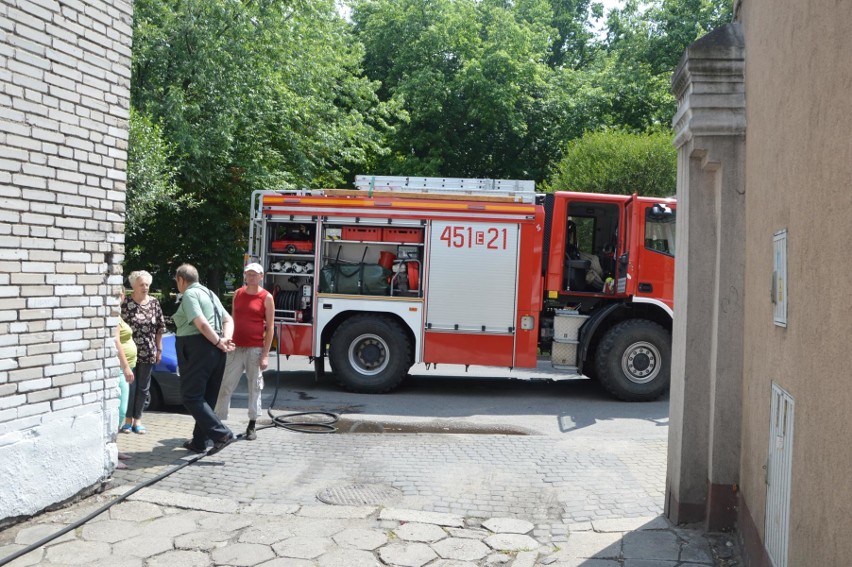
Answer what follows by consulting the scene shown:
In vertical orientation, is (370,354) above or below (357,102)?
below

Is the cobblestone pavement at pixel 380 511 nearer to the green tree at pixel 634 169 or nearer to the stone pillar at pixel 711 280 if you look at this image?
the stone pillar at pixel 711 280

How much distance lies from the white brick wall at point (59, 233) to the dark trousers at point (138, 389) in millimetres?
1683

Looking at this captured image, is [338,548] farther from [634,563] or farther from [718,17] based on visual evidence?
[718,17]

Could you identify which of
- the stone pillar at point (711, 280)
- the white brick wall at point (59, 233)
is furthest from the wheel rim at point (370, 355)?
the stone pillar at point (711, 280)

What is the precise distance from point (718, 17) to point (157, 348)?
975 inches

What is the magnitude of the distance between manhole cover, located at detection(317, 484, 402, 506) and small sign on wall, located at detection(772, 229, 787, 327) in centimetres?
326

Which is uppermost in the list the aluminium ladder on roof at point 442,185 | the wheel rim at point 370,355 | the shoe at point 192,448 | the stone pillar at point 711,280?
the aluminium ladder on roof at point 442,185

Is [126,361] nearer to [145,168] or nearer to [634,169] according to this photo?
[145,168]

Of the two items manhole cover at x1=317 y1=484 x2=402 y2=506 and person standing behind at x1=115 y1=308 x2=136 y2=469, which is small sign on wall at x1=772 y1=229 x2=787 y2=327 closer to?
manhole cover at x1=317 y1=484 x2=402 y2=506

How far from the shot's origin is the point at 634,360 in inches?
433

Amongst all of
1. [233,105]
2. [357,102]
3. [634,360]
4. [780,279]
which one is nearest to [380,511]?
[780,279]

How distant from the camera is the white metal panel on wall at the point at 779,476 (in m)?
3.71

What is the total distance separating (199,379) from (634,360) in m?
6.19

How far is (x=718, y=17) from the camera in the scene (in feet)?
89.0
